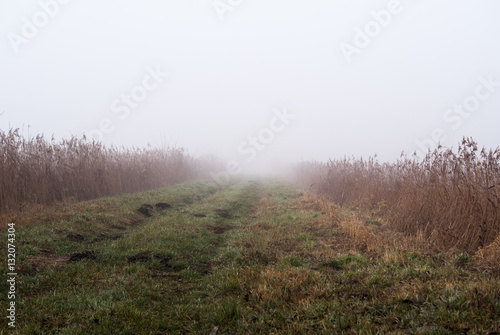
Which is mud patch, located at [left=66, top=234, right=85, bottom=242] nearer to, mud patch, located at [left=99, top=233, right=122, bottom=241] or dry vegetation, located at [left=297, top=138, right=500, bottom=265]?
mud patch, located at [left=99, top=233, right=122, bottom=241]

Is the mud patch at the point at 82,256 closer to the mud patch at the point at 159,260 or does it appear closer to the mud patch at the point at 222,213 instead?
the mud patch at the point at 159,260

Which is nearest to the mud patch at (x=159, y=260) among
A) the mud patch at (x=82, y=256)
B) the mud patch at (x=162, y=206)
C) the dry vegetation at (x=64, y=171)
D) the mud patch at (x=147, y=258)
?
the mud patch at (x=147, y=258)

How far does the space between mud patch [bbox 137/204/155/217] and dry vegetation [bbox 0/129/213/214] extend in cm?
307

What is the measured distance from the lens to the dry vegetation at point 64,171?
32.4 feet

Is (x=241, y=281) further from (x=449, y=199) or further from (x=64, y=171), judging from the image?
(x=64, y=171)

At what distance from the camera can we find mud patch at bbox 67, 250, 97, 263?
619cm

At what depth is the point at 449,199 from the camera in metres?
7.38

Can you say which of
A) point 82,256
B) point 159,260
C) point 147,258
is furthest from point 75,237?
point 159,260

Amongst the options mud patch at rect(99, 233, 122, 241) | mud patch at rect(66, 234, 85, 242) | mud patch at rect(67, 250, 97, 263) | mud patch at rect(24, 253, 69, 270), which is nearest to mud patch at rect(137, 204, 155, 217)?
mud patch at rect(99, 233, 122, 241)

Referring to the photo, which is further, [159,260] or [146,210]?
[146,210]

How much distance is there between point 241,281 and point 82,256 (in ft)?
12.8

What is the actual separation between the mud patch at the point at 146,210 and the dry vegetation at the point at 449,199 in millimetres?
8905

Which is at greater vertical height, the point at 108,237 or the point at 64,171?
the point at 64,171

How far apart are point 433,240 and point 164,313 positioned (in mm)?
6271
